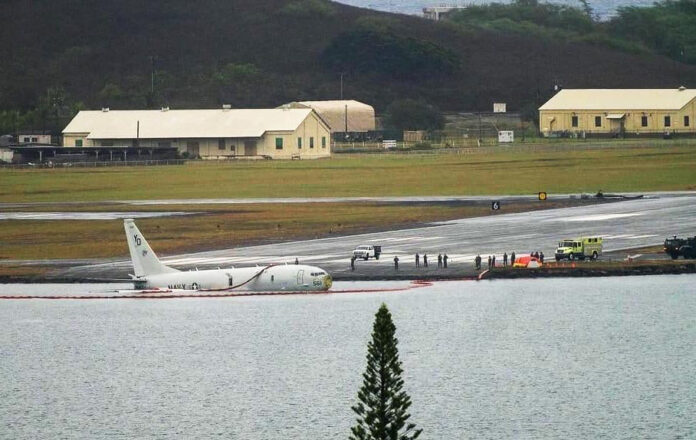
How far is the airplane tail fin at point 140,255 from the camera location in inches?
4503

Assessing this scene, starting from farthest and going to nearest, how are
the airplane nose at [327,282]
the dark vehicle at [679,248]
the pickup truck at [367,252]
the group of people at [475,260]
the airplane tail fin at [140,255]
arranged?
the pickup truck at [367,252] → the dark vehicle at [679,248] → the group of people at [475,260] → the airplane nose at [327,282] → the airplane tail fin at [140,255]

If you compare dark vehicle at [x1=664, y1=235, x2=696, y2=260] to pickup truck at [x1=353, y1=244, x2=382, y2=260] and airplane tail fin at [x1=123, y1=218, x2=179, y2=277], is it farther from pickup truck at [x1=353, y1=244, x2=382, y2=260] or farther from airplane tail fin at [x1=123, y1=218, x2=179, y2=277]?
airplane tail fin at [x1=123, y1=218, x2=179, y2=277]

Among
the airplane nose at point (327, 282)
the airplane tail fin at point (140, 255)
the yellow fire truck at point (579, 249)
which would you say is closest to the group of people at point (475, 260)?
the yellow fire truck at point (579, 249)

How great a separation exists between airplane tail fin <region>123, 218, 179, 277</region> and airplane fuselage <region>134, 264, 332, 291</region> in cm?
46

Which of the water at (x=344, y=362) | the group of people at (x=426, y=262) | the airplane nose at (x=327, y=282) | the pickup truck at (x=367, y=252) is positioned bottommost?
the water at (x=344, y=362)

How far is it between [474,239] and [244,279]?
28.9 m

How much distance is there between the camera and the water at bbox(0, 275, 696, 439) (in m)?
80.7

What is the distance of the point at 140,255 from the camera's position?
380 feet

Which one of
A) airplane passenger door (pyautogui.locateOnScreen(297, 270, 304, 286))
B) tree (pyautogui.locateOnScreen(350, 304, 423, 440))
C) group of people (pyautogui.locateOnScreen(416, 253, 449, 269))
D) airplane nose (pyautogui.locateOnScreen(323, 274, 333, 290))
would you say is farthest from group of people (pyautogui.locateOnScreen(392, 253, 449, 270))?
tree (pyautogui.locateOnScreen(350, 304, 423, 440))

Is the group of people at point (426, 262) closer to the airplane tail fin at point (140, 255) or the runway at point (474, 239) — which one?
the runway at point (474, 239)

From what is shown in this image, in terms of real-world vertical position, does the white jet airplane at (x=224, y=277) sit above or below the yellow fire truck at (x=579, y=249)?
below

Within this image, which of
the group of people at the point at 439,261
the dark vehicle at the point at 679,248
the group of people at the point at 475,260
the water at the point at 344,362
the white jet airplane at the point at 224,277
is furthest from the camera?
the dark vehicle at the point at 679,248

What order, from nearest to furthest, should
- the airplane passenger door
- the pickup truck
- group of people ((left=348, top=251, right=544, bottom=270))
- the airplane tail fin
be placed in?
the airplane tail fin, the airplane passenger door, group of people ((left=348, top=251, right=544, bottom=270)), the pickup truck

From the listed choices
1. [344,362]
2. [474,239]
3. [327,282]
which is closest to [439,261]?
[327,282]
